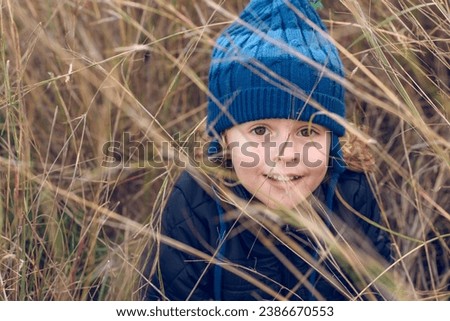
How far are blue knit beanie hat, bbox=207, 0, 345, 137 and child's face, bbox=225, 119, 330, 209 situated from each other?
0.08 feet

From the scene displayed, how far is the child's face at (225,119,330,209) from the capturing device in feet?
4.61

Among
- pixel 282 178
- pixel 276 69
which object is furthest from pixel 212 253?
pixel 276 69

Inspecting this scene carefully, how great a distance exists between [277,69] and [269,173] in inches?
7.7

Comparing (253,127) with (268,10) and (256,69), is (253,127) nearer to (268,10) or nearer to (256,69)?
(256,69)

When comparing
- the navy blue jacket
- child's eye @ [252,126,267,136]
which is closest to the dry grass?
the navy blue jacket

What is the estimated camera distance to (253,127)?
1.46 m

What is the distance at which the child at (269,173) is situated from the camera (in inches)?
55.0

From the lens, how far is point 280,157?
138 centimetres

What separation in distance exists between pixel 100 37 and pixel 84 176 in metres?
0.44

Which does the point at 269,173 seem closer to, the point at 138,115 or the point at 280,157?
the point at 280,157
